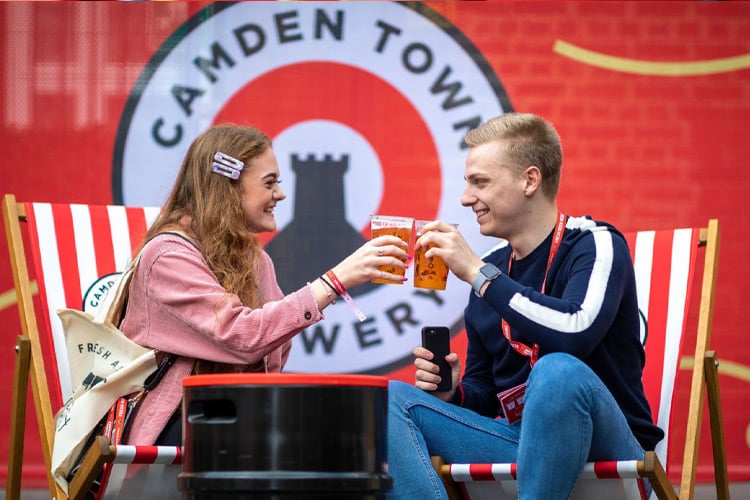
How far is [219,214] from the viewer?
2982mm

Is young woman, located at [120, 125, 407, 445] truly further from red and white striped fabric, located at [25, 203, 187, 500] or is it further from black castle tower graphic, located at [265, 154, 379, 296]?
black castle tower graphic, located at [265, 154, 379, 296]

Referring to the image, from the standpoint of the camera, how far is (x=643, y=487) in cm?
264

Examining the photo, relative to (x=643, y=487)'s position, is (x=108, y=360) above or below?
above

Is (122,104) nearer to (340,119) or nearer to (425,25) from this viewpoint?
(340,119)

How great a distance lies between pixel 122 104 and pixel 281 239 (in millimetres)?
724

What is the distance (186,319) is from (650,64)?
2.04 metres

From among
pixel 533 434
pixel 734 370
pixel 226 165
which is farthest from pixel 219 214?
pixel 734 370

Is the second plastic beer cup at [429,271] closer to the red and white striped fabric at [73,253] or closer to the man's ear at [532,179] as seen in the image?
the man's ear at [532,179]

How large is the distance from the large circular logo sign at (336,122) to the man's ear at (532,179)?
3.11 ft

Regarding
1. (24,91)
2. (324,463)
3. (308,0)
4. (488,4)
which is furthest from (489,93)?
(324,463)

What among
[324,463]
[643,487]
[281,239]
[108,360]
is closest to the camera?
[324,463]

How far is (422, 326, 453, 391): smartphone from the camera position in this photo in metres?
2.89

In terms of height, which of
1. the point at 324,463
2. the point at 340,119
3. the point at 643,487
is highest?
the point at 340,119

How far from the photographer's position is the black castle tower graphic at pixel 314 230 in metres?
3.91
